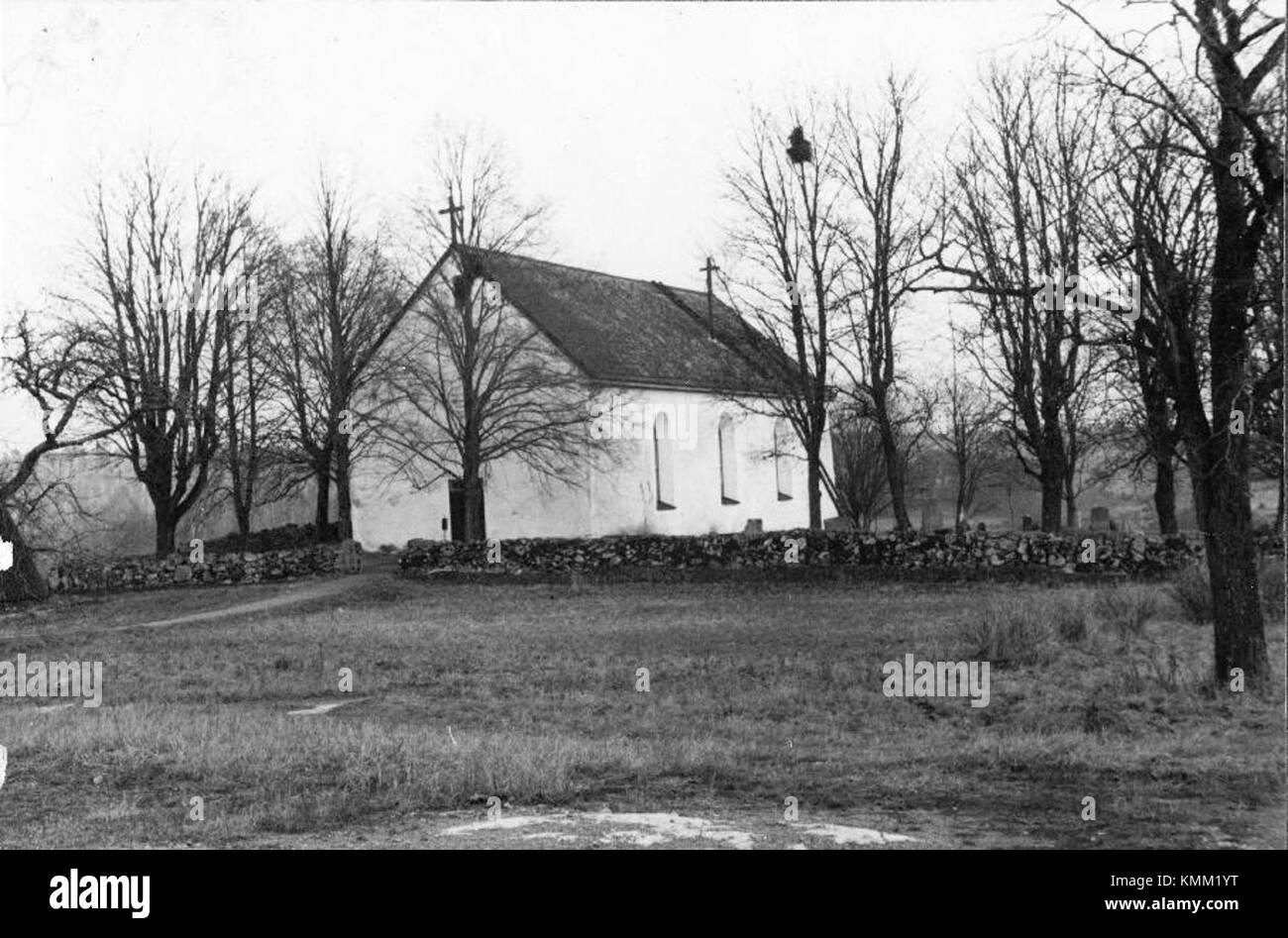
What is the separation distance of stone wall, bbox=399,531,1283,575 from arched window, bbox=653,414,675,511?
8464 millimetres

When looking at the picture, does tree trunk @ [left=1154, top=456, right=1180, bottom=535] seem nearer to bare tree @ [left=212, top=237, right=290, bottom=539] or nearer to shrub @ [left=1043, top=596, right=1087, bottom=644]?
shrub @ [left=1043, top=596, right=1087, bottom=644]

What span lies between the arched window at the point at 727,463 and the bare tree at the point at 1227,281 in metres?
29.9

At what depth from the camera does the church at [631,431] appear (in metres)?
35.3

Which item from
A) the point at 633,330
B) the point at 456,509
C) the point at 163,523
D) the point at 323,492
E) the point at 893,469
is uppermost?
the point at 633,330

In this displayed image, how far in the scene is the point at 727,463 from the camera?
1674 inches

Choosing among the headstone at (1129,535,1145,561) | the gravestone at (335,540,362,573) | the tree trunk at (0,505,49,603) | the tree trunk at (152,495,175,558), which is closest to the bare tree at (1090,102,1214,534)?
the headstone at (1129,535,1145,561)

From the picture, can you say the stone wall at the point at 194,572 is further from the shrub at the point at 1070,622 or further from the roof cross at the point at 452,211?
the shrub at the point at 1070,622

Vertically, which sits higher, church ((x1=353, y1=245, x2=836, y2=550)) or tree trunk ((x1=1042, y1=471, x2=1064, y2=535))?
church ((x1=353, y1=245, x2=836, y2=550))

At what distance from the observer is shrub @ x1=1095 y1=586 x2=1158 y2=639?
52.6ft

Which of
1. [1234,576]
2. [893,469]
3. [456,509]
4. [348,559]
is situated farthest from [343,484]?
[1234,576]

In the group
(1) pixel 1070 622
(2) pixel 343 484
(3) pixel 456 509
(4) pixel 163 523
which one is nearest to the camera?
(1) pixel 1070 622

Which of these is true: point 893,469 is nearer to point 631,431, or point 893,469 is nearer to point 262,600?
point 631,431

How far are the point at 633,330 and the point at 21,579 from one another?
67.1 feet
